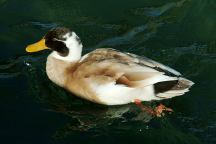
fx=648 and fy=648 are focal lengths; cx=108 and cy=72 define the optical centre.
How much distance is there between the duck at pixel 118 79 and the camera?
29.7ft

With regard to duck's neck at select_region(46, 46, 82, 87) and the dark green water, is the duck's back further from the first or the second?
duck's neck at select_region(46, 46, 82, 87)

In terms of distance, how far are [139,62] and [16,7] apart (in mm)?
3501

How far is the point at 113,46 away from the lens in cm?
1093

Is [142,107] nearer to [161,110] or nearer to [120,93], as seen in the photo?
[161,110]

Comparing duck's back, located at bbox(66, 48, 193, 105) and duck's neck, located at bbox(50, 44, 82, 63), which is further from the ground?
duck's neck, located at bbox(50, 44, 82, 63)

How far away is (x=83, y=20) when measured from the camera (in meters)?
11.6

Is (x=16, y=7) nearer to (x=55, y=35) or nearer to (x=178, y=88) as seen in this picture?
(x=55, y=35)

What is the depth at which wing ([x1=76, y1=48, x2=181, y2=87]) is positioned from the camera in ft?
29.5

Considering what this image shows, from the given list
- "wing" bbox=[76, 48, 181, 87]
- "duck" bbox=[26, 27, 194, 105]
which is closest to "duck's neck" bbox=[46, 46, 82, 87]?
"duck" bbox=[26, 27, 194, 105]

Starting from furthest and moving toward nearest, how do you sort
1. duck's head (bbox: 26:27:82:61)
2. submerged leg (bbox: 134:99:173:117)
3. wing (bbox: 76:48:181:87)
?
duck's head (bbox: 26:27:82:61) → submerged leg (bbox: 134:99:173:117) → wing (bbox: 76:48:181:87)

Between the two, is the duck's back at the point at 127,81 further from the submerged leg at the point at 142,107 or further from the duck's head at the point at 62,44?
the duck's head at the point at 62,44

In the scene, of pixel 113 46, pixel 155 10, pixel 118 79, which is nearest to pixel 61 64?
pixel 118 79

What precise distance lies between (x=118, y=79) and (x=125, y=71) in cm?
15

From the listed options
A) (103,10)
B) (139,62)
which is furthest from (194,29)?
(139,62)
